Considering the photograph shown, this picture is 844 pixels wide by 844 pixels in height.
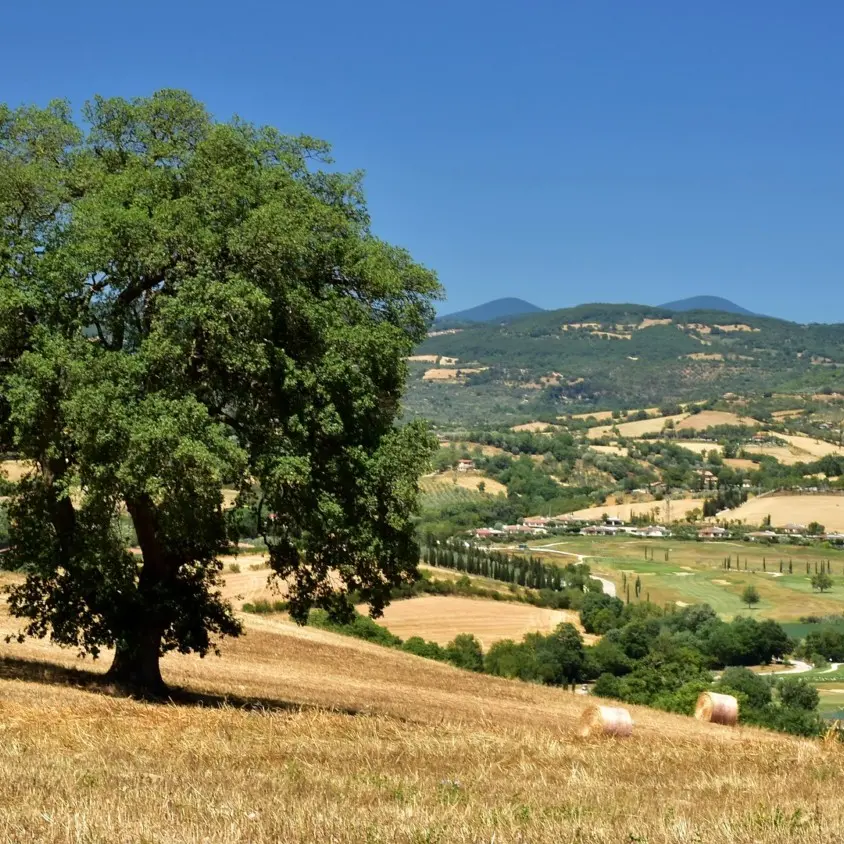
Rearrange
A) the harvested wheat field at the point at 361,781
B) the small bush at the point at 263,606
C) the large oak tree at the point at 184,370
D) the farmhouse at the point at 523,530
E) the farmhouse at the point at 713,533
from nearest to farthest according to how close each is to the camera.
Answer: the harvested wheat field at the point at 361,781, the large oak tree at the point at 184,370, the small bush at the point at 263,606, the farmhouse at the point at 523,530, the farmhouse at the point at 713,533

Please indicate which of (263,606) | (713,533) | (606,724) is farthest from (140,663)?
(713,533)

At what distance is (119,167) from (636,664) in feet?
161

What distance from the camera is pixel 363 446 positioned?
65.9 feet

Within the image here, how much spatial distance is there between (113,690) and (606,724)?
27.5 feet

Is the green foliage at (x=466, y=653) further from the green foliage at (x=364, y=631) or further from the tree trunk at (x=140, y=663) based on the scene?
the tree trunk at (x=140, y=663)

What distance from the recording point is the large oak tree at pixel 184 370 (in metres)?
18.2

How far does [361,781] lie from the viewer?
34.7 feet

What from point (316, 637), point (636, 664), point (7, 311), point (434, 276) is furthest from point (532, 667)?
point (7, 311)

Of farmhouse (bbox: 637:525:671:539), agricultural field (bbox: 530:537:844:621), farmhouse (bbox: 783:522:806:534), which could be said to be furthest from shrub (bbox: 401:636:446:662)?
farmhouse (bbox: 783:522:806:534)

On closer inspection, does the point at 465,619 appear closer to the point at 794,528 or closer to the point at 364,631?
the point at 364,631

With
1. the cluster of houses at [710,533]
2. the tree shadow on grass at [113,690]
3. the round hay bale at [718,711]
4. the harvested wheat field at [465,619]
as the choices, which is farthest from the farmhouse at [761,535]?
the tree shadow on grass at [113,690]

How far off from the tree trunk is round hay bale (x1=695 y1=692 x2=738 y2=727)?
13.6 metres

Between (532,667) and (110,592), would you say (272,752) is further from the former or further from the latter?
(532,667)

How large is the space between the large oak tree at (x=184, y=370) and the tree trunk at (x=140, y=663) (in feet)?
0.15
